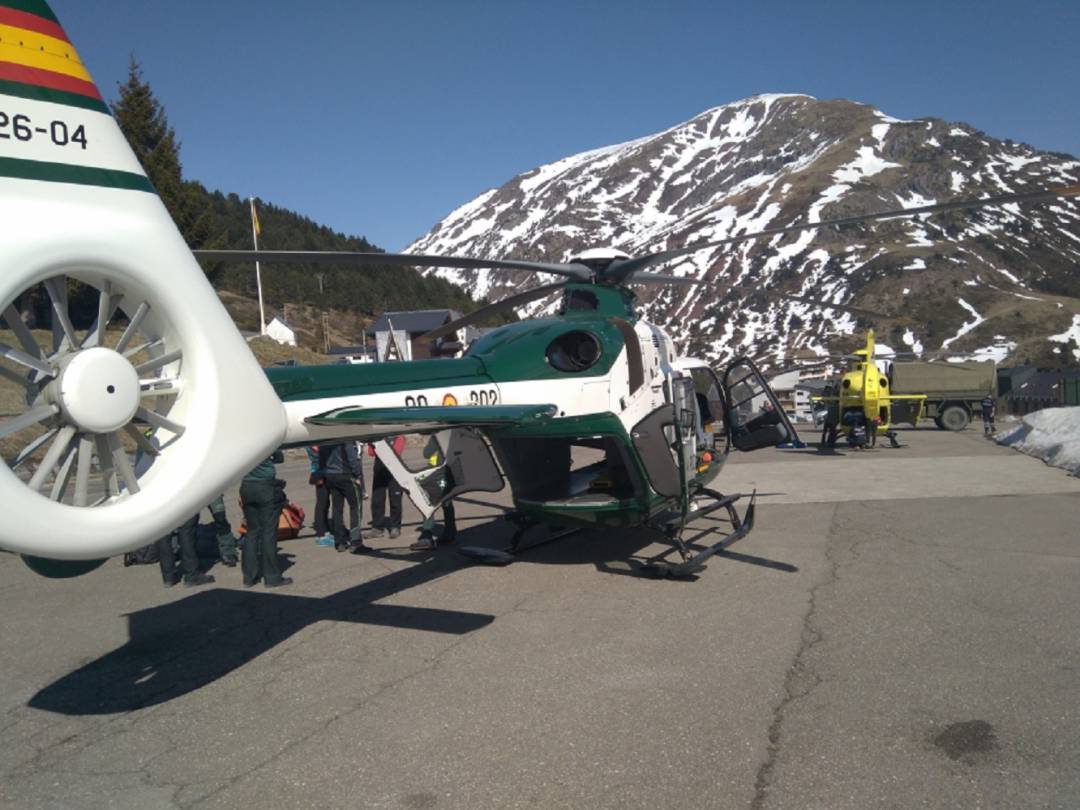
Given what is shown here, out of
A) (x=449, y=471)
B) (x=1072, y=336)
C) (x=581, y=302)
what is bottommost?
(x=449, y=471)

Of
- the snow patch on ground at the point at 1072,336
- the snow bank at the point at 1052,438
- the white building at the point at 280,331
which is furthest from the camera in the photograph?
the snow patch on ground at the point at 1072,336

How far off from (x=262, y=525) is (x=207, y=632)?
1456 millimetres

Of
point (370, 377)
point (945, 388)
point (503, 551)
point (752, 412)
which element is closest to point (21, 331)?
point (370, 377)

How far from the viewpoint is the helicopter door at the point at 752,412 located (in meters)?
9.34

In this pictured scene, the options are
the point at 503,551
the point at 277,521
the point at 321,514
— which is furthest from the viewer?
the point at 321,514

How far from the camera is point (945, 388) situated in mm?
26109

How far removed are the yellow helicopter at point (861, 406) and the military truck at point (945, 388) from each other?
19.7ft

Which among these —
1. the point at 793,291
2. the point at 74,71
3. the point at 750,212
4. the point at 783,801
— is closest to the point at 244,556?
the point at 74,71

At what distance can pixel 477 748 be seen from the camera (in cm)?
409

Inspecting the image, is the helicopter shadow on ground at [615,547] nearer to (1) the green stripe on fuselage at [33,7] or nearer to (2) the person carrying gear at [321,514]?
(2) the person carrying gear at [321,514]

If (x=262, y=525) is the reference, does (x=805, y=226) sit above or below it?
above

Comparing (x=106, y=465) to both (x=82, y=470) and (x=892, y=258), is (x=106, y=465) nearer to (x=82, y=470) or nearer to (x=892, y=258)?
(x=82, y=470)

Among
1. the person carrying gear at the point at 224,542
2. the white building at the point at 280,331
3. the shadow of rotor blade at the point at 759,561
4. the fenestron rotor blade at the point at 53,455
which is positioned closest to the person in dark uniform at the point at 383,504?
the person carrying gear at the point at 224,542

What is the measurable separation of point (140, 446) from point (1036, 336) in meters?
84.3
